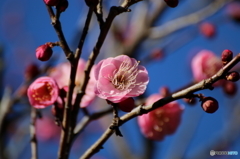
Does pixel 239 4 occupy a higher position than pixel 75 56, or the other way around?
pixel 75 56

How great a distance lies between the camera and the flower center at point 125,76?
900 millimetres

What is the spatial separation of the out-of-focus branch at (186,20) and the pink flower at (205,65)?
0.54 meters

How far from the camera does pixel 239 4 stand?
11.3 ft

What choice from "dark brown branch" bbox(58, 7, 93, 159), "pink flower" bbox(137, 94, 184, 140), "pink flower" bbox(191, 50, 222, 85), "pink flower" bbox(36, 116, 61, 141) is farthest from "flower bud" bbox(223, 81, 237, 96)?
→ "pink flower" bbox(36, 116, 61, 141)

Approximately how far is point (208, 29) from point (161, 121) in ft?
5.27

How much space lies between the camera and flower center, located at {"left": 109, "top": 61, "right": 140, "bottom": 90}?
35.4 inches

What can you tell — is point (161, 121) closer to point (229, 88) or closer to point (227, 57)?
point (229, 88)

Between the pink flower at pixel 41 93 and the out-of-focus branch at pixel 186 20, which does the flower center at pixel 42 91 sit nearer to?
the pink flower at pixel 41 93

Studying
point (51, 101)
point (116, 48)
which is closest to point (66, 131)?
point (51, 101)

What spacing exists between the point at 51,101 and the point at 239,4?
3.00 metres

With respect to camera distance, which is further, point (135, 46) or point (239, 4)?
point (239, 4)

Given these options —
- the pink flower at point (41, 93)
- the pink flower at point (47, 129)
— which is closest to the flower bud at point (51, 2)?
the pink flower at point (41, 93)

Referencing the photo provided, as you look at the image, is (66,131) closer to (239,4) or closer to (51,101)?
(51,101)

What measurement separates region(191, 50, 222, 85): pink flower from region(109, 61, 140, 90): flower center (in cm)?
56
